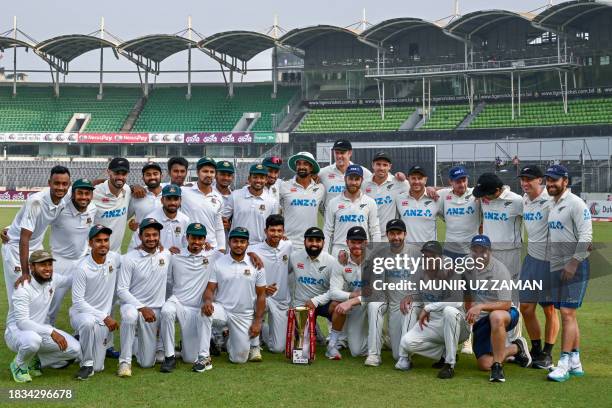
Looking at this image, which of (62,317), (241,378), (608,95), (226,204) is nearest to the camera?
(241,378)

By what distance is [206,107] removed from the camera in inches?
2240

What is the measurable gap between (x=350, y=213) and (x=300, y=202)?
0.95 metres

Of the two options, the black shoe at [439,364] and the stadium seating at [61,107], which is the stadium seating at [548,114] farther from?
the black shoe at [439,364]

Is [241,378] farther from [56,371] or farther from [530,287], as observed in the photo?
[530,287]

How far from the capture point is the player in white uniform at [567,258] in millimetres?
7938

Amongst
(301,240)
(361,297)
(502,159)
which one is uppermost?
(502,159)

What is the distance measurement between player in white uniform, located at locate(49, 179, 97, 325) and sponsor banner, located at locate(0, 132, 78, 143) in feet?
151

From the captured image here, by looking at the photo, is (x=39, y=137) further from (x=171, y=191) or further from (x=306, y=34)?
(x=171, y=191)

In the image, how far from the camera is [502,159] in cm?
3925

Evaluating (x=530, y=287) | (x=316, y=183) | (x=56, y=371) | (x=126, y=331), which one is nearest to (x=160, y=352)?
(x=126, y=331)

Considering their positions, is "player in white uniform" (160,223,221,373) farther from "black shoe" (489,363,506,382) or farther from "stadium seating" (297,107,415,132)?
"stadium seating" (297,107,415,132)

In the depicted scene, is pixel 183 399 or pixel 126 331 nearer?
pixel 183 399

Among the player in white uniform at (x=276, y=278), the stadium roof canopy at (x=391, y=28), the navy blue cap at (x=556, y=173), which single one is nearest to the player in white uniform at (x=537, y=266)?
the navy blue cap at (x=556, y=173)

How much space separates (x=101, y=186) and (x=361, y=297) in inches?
137
